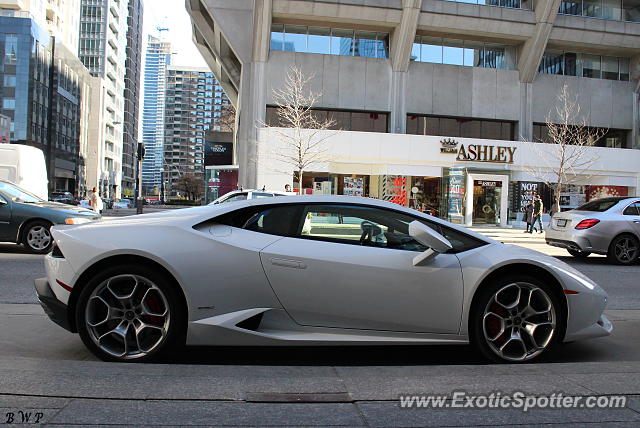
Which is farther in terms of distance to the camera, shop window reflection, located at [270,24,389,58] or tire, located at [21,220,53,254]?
shop window reflection, located at [270,24,389,58]

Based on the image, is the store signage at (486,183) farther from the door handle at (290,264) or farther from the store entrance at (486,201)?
the door handle at (290,264)

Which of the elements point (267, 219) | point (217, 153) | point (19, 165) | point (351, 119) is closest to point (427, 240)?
point (267, 219)

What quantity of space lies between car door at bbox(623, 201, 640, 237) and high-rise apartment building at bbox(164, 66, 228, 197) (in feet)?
498

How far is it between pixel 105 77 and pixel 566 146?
106 meters

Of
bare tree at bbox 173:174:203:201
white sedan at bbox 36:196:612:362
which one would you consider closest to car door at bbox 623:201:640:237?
white sedan at bbox 36:196:612:362

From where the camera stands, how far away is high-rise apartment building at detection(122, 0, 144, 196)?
13662 cm

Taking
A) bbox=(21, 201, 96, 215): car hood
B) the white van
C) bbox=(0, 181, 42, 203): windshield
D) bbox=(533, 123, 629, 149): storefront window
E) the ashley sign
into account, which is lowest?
bbox=(21, 201, 96, 215): car hood

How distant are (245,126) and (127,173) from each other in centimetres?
12090

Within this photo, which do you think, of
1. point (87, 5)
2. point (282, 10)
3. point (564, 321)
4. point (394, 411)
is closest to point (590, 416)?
point (394, 411)

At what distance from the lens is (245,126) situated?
3158cm

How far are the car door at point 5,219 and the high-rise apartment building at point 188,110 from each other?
149725 mm

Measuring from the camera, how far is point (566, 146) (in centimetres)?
3053

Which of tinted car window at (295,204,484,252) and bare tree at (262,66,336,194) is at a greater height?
bare tree at (262,66,336,194)

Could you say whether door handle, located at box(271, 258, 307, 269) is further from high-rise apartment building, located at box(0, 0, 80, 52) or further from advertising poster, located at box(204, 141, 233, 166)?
high-rise apartment building, located at box(0, 0, 80, 52)
